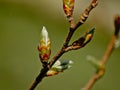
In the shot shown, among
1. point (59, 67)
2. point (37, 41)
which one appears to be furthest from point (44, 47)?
point (37, 41)

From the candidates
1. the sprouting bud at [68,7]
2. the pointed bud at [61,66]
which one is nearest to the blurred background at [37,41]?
the pointed bud at [61,66]

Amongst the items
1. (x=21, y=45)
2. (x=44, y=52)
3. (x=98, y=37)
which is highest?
(x=44, y=52)

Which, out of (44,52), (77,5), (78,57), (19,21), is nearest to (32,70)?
(78,57)

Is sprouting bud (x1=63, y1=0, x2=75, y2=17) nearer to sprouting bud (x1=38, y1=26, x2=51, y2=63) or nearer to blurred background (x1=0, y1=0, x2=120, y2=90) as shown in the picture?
sprouting bud (x1=38, y1=26, x2=51, y2=63)

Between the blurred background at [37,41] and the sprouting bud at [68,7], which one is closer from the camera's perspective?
the sprouting bud at [68,7]

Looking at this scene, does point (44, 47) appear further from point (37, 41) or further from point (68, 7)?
point (37, 41)

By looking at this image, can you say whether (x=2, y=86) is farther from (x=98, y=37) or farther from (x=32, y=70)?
(x=98, y=37)

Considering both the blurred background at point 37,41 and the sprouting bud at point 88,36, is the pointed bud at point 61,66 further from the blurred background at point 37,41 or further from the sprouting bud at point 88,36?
the blurred background at point 37,41

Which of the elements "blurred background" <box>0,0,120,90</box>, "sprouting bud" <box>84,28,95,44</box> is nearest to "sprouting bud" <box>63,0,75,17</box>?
"sprouting bud" <box>84,28,95,44</box>
